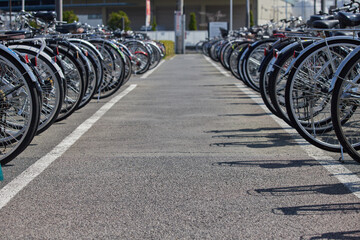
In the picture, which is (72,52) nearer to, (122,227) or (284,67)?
(284,67)

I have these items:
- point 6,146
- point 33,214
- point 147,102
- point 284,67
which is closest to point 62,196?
point 33,214

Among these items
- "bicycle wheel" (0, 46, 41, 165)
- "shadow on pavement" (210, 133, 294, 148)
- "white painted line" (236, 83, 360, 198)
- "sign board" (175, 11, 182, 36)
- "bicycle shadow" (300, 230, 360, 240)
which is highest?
"sign board" (175, 11, 182, 36)

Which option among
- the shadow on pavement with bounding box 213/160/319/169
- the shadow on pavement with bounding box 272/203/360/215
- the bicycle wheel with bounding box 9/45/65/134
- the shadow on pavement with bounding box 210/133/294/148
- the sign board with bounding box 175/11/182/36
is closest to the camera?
the shadow on pavement with bounding box 272/203/360/215

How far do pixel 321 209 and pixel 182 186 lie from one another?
1.00m

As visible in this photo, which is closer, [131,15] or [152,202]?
[152,202]

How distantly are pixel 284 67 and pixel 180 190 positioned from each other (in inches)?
107

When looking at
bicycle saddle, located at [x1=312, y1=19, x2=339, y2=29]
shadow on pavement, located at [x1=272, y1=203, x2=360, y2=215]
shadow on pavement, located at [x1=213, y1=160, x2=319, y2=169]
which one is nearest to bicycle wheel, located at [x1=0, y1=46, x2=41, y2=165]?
shadow on pavement, located at [x1=213, y1=160, x2=319, y2=169]

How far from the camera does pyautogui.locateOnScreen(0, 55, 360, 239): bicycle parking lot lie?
136 inches

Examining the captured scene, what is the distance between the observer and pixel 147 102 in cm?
1050

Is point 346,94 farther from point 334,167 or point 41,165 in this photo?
point 41,165

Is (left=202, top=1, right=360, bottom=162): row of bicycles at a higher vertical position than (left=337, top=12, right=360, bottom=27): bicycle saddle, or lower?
lower

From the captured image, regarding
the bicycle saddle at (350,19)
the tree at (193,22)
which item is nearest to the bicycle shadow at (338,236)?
the bicycle saddle at (350,19)

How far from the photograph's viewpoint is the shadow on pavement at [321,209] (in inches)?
147

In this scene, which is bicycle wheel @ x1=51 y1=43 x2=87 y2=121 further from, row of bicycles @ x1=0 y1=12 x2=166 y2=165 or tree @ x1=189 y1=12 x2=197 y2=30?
tree @ x1=189 y1=12 x2=197 y2=30
